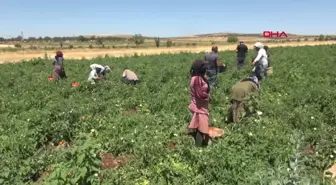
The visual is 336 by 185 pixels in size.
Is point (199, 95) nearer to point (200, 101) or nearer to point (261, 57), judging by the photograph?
point (200, 101)

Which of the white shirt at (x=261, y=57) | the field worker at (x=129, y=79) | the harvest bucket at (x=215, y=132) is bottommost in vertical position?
the harvest bucket at (x=215, y=132)

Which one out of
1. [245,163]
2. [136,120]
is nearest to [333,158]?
[245,163]

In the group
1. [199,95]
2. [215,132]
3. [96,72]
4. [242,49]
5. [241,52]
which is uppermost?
[242,49]

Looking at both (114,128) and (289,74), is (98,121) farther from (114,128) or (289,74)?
(289,74)

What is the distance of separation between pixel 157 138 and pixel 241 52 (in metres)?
10.4

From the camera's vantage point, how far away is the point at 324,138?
754 cm

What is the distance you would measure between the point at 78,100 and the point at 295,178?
8836 mm

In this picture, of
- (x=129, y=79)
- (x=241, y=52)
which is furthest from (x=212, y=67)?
(x=241, y=52)

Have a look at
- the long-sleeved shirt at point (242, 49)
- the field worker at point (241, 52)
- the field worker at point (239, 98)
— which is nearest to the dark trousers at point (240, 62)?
the field worker at point (241, 52)

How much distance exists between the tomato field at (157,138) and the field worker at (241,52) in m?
3.64

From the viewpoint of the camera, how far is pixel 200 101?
25.3 ft

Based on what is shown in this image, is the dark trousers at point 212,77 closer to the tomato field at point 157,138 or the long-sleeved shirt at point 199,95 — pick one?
the tomato field at point 157,138

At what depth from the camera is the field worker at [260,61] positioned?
12328 mm

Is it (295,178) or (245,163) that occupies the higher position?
(295,178)
